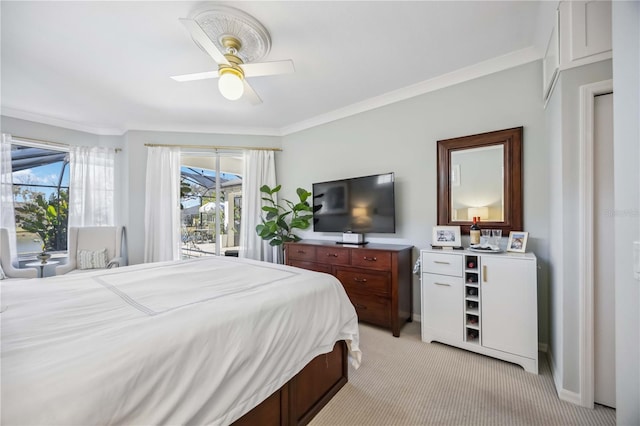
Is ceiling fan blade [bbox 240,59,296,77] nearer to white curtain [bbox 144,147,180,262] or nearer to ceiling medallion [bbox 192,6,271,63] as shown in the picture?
ceiling medallion [bbox 192,6,271,63]

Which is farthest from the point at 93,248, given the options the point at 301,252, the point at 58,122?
the point at 301,252

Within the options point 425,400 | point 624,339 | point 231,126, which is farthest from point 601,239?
point 231,126

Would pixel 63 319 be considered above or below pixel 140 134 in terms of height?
below

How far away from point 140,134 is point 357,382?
4.69m

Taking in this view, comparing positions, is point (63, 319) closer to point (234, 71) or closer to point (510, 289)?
point (234, 71)

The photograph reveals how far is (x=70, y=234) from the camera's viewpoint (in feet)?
12.2

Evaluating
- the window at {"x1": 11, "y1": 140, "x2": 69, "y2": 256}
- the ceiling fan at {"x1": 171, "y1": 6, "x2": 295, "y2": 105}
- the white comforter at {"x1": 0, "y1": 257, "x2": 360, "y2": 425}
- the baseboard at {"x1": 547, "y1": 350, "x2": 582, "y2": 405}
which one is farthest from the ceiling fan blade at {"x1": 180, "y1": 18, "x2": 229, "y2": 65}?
the window at {"x1": 11, "y1": 140, "x2": 69, "y2": 256}

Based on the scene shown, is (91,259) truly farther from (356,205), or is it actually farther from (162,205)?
(356,205)

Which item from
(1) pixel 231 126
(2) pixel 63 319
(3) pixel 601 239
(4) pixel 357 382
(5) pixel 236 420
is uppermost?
(1) pixel 231 126

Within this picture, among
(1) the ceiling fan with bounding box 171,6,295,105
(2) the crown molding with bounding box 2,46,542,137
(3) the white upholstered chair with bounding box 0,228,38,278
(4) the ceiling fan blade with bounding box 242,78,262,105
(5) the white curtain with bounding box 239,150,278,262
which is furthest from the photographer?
(5) the white curtain with bounding box 239,150,278,262

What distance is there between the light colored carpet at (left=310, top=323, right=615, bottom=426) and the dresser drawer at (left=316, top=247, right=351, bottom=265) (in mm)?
1016

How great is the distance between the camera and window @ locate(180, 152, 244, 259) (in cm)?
453

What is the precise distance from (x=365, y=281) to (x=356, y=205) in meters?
0.99

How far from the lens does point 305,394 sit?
1.58 metres
